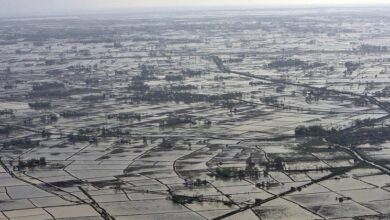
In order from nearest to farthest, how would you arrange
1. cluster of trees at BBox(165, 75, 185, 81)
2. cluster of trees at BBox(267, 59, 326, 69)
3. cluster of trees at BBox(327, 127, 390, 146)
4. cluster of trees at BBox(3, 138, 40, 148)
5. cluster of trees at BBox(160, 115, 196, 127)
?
cluster of trees at BBox(327, 127, 390, 146), cluster of trees at BBox(3, 138, 40, 148), cluster of trees at BBox(160, 115, 196, 127), cluster of trees at BBox(165, 75, 185, 81), cluster of trees at BBox(267, 59, 326, 69)

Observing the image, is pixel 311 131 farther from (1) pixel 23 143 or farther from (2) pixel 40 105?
(2) pixel 40 105

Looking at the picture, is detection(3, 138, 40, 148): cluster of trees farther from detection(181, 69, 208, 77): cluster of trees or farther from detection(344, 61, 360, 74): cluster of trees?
detection(344, 61, 360, 74): cluster of trees

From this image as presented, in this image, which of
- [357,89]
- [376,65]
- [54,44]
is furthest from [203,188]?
[54,44]

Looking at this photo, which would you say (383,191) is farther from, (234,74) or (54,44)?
(54,44)

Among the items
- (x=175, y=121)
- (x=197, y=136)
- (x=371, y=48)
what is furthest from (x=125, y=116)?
(x=371, y=48)

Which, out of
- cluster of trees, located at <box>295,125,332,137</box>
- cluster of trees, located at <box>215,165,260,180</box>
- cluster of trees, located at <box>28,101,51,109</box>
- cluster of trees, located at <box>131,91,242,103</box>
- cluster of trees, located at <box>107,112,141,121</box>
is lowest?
cluster of trees, located at <box>28,101,51,109</box>

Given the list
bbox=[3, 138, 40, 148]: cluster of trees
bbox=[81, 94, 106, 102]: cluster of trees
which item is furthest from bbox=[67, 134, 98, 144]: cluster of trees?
bbox=[81, 94, 106, 102]: cluster of trees

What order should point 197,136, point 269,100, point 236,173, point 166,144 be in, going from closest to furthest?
point 236,173, point 166,144, point 197,136, point 269,100

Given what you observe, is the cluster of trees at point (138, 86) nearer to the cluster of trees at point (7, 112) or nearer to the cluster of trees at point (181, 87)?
the cluster of trees at point (181, 87)
